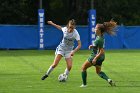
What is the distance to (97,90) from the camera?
51.6 feet

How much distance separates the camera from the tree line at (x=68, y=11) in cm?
4788

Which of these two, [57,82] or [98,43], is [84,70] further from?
[57,82]

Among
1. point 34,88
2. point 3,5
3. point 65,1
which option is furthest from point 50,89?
point 65,1

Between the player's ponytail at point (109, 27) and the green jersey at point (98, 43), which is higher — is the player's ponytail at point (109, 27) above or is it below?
above

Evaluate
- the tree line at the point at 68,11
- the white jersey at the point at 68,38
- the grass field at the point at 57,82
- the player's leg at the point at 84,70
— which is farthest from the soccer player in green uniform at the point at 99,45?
the tree line at the point at 68,11

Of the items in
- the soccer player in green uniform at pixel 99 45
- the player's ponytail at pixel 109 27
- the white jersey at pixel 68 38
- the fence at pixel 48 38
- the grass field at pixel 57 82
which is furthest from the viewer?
the fence at pixel 48 38

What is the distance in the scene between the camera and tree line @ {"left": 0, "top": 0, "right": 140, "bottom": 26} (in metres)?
47.9

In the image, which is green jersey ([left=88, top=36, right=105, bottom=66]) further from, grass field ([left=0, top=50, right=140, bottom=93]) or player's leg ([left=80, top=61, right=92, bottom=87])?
grass field ([left=0, top=50, right=140, bottom=93])

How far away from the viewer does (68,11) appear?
51.5 metres

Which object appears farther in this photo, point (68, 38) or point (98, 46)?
point (68, 38)

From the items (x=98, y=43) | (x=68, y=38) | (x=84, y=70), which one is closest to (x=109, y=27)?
(x=98, y=43)

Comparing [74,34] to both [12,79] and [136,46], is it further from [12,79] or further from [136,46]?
[136,46]

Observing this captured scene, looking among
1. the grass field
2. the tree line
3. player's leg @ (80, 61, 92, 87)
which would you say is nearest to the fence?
the tree line

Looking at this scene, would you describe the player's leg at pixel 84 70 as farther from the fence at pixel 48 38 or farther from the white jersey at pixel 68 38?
the fence at pixel 48 38
